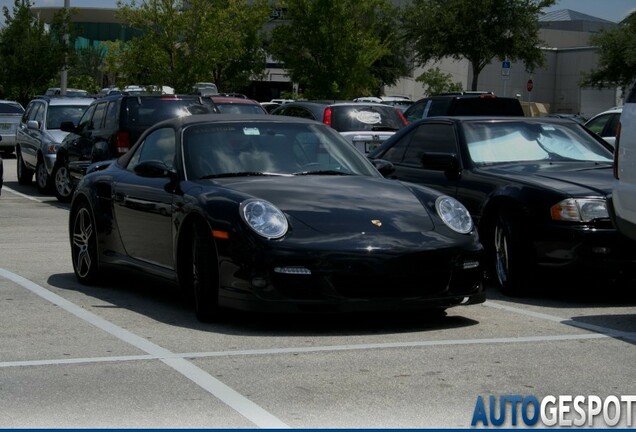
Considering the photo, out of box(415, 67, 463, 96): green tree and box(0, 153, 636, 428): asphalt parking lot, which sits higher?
box(0, 153, 636, 428): asphalt parking lot

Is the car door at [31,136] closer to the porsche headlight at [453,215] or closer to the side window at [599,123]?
the side window at [599,123]

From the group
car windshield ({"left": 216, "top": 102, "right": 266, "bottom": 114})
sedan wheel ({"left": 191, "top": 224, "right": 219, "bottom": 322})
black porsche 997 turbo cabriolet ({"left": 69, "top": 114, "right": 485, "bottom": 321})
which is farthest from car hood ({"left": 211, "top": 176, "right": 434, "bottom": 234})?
car windshield ({"left": 216, "top": 102, "right": 266, "bottom": 114})

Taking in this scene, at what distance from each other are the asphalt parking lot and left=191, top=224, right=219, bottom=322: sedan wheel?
0.12m

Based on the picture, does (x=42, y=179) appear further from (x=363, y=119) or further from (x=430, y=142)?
(x=430, y=142)

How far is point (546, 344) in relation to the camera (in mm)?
7746

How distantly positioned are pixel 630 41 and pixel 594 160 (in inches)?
2007

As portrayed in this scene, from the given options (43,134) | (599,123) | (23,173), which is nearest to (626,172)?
(599,123)

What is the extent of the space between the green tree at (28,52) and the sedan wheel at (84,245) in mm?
42397

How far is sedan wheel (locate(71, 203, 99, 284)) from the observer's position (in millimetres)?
10383

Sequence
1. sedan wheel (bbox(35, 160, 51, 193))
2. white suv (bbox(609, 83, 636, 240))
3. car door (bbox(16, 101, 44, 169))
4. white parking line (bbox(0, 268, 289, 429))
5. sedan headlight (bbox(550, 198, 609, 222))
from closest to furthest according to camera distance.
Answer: white parking line (bbox(0, 268, 289, 429))
white suv (bbox(609, 83, 636, 240))
sedan headlight (bbox(550, 198, 609, 222))
sedan wheel (bbox(35, 160, 51, 193))
car door (bbox(16, 101, 44, 169))

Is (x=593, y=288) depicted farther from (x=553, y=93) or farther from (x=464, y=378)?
(x=553, y=93)

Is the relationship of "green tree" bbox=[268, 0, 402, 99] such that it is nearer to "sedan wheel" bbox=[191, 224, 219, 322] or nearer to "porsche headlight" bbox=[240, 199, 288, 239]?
"sedan wheel" bbox=[191, 224, 219, 322]

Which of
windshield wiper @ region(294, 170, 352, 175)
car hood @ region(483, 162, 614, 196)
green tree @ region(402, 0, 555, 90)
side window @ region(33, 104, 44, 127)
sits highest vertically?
green tree @ region(402, 0, 555, 90)

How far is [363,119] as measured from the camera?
2188cm
